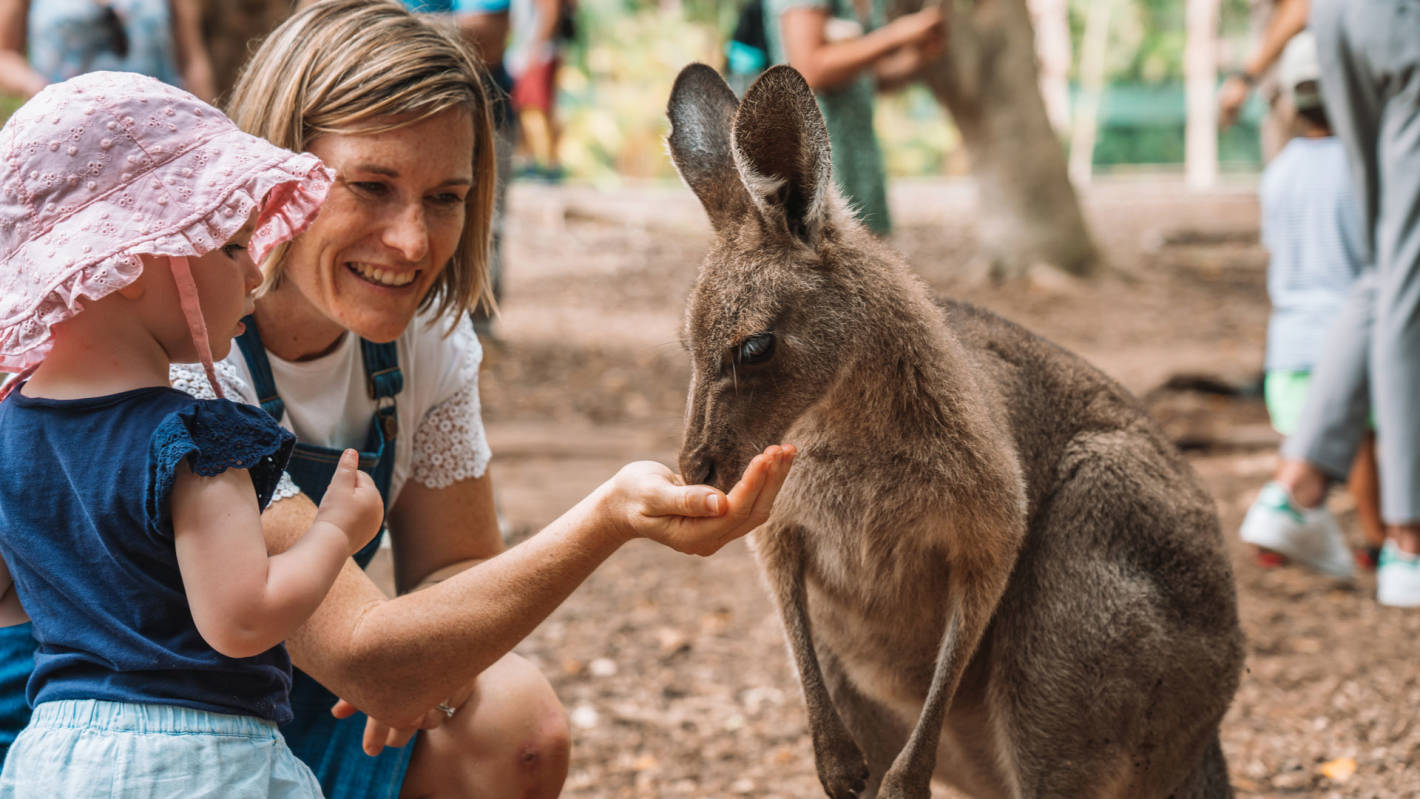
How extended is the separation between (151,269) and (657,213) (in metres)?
10.4

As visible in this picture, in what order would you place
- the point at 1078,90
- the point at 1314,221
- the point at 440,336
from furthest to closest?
1. the point at 1078,90
2. the point at 1314,221
3. the point at 440,336

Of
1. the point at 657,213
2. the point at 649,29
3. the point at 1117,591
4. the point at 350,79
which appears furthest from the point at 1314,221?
the point at 649,29

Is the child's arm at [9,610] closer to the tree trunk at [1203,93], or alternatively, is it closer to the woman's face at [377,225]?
the woman's face at [377,225]

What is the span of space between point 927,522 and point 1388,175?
2.47 meters

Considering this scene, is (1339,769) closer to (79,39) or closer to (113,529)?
(113,529)

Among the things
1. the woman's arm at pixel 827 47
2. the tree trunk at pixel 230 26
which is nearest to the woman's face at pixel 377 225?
the woman's arm at pixel 827 47

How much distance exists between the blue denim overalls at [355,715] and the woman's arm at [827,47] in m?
2.53

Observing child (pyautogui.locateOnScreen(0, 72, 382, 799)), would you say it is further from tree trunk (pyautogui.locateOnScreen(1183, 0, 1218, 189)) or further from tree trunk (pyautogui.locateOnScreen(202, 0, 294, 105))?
tree trunk (pyautogui.locateOnScreen(1183, 0, 1218, 189))

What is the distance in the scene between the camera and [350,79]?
2018mm

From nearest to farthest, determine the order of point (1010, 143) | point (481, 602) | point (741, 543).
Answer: point (481, 602) < point (741, 543) < point (1010, 143)

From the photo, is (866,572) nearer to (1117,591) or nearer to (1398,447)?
(1117,591)

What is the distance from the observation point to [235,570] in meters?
1.51

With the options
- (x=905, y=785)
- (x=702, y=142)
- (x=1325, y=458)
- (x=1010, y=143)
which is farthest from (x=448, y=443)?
(x=1010, y=143)

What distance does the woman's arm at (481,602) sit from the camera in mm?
1828
